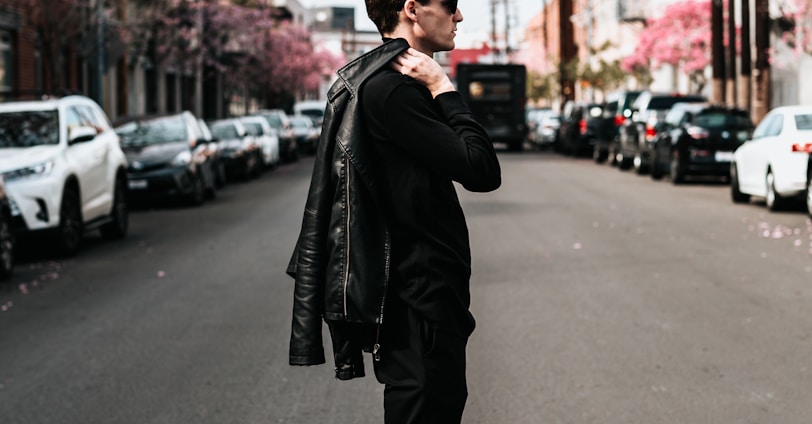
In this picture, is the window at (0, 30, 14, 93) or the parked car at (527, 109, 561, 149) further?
the parked car at (527, 109, 561, 149)

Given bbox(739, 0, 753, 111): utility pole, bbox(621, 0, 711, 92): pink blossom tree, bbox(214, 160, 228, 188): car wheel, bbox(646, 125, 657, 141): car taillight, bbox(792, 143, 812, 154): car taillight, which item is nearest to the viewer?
bbox(792, 143, 812, 154): car taillight

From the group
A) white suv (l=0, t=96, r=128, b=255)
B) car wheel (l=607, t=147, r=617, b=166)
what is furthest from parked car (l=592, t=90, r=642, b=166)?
white suv (l=0, t=96, r=128, b=255)

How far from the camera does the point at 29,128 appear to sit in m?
15.6

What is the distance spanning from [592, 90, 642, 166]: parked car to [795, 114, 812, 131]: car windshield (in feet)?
52.7

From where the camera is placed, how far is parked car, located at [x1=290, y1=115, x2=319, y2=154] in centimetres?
5144

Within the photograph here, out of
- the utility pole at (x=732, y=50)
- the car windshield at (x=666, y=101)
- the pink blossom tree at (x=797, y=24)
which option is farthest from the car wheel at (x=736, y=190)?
the utility pole at (x=732, y=50)

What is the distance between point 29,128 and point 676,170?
575 inches

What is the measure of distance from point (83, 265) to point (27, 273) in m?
0.71

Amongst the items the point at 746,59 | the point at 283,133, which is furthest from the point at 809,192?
the point at 283,133

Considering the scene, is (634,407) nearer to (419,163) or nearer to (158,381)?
(158,381)

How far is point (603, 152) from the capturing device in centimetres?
4072

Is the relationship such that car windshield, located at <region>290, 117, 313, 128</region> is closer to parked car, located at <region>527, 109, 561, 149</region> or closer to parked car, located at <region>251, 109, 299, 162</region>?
parked car, located at <region>251, 109, 299, 162</region>

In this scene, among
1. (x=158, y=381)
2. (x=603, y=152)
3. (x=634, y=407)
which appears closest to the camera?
(x=634, y=407)

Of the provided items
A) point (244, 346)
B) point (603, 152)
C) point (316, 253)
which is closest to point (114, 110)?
point (603, 152)
